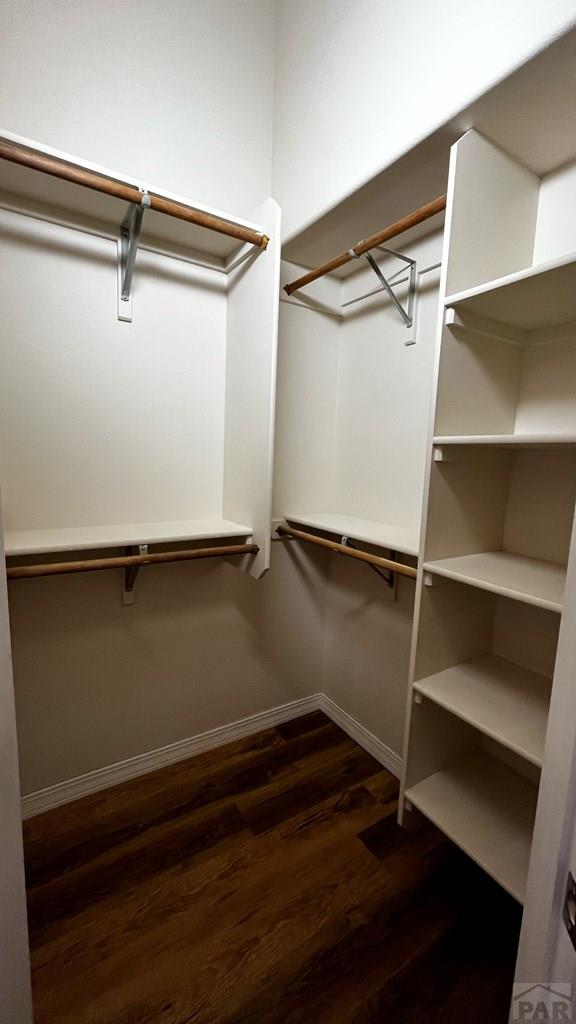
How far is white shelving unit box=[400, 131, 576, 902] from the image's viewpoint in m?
1.12

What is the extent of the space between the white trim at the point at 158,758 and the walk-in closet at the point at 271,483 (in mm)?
14

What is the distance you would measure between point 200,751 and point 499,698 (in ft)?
4.37

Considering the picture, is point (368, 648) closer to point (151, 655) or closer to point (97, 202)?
point (151, 655)

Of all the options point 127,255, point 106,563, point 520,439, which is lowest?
point 106,563

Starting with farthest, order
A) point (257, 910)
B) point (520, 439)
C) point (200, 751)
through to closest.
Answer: point (200, 751)
point (257, 910)
point (520, 439)

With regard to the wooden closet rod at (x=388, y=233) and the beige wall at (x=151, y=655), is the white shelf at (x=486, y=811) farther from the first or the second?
the wooden closet rod at (x=388, y=233)

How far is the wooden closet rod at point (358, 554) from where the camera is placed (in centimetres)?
135

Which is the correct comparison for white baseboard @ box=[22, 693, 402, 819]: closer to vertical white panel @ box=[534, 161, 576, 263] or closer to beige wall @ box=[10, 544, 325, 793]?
beige wall @ box=[10, 544, 325, 793]

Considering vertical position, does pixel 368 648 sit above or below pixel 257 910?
above

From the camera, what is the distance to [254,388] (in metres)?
1.56

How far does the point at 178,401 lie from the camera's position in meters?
1.67

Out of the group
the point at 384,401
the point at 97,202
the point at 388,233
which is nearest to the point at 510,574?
the point at 384,401

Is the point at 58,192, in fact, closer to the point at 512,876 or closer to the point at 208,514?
the point at 208,514

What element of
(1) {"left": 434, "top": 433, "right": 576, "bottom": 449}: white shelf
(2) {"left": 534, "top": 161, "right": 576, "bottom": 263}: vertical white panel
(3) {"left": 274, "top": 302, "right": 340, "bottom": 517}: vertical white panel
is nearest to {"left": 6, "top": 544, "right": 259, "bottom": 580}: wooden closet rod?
(3) {"left": 274, "top": 302, "right": 340, "bottom": 517}: vertical white panel
